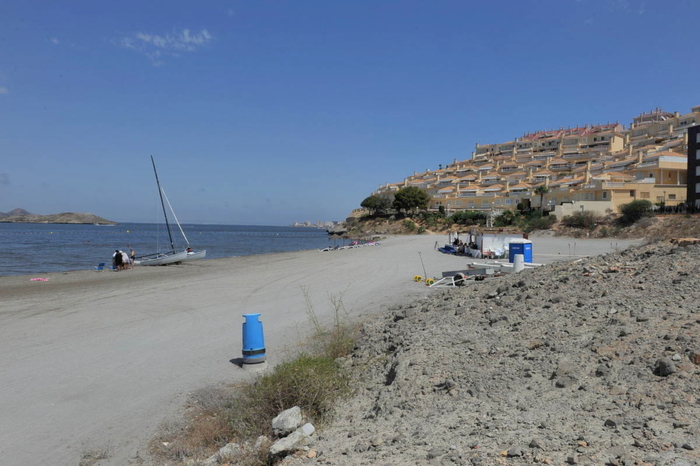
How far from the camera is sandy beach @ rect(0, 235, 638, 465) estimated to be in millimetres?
5332

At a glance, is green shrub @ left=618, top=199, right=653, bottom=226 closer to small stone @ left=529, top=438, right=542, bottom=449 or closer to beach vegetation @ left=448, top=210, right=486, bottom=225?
beach vegetation @ left=448, top=210, right=486, bottom=225

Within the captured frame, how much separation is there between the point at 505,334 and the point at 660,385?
6.87 ft

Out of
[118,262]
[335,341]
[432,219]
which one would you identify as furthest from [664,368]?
[432,219]

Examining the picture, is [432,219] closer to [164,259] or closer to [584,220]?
[584,220]

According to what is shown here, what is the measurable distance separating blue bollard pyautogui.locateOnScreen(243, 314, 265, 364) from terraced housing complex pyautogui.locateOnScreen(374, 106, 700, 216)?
53.5 meters

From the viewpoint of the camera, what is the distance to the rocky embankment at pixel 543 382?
3395mm

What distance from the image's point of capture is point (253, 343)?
7301 mm

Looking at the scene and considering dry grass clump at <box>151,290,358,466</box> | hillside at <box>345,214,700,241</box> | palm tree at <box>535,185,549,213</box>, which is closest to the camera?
dry grass clump at <box>151,290,358,466</box>

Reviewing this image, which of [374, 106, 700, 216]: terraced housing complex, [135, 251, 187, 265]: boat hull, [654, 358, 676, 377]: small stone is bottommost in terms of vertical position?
[135, 251, 187, 265]: boat hull

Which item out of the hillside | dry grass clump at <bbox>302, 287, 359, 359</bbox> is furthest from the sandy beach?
the hillside

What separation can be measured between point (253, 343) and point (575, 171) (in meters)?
88.9

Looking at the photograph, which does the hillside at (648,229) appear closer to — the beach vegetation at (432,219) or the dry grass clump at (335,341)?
the beach vegetation at (432,219)

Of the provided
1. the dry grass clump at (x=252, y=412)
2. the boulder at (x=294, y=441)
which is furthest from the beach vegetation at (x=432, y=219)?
the boulder at (x=294, y=441)

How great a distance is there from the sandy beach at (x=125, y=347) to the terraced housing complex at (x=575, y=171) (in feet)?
159
